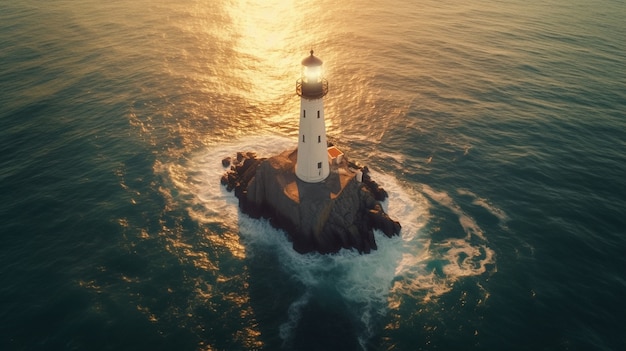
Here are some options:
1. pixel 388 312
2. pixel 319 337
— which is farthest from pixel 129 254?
pixel 388 312

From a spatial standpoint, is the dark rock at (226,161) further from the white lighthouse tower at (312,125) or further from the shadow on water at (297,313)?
the shadow on water at (297,313)

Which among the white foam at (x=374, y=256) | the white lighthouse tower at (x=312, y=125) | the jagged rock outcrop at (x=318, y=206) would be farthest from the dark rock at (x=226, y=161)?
the white lighthouse tower at (x=312, y=125)

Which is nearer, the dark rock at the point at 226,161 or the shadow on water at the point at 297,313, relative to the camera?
the shadow on water at the point at 297,313

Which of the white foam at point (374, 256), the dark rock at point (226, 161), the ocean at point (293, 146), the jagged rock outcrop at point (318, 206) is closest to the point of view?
the ocean at point (293, 146)

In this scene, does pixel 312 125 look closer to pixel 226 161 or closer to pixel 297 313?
pixel 226 161

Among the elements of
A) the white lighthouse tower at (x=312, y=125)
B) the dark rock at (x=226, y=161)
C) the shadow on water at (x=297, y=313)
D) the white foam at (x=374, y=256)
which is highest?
the white lighthouse tower at (x=312, y=125)

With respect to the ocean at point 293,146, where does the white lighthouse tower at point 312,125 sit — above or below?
above

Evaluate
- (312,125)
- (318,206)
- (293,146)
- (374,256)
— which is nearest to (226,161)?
(293,146)
